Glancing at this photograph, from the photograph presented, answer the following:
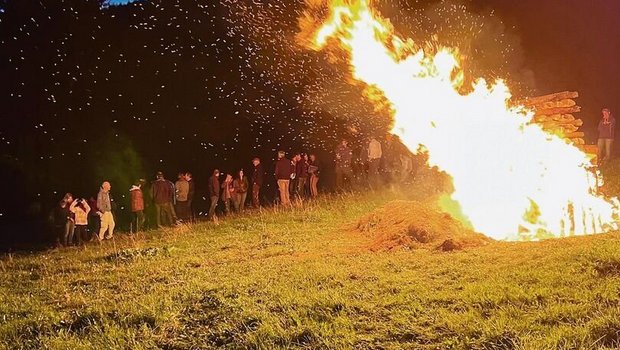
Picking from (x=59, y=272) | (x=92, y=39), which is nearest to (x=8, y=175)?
(x=92, y=39)

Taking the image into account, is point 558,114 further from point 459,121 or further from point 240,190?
point 240,190

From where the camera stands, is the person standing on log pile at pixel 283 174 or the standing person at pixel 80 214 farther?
the person standing on log pile at pixel 283 174

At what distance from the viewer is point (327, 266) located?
9445 mm

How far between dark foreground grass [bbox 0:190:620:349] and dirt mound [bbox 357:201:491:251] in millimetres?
413

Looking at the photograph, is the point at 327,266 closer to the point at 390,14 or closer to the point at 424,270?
the point at 424,270

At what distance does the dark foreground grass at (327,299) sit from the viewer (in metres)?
6.21

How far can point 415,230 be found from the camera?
11.1m

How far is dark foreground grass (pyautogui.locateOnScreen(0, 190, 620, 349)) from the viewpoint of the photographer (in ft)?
20.4

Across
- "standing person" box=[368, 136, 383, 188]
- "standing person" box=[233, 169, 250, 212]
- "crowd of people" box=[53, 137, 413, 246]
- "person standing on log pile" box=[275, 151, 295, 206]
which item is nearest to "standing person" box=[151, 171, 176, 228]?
"crowd of people" box=[53, 137, 413, 246]

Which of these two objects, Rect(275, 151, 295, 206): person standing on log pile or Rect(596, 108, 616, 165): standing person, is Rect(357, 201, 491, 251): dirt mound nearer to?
Rect(275, 151, 295, 206): person standing on log pile

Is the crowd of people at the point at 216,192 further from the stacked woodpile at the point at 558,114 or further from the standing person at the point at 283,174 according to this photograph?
the stacked woodpile at the point at 558,114

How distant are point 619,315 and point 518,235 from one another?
559cm

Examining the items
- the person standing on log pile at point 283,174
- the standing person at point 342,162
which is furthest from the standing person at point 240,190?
the standing person at point 342,162

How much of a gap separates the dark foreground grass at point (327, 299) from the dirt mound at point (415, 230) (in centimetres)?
41
